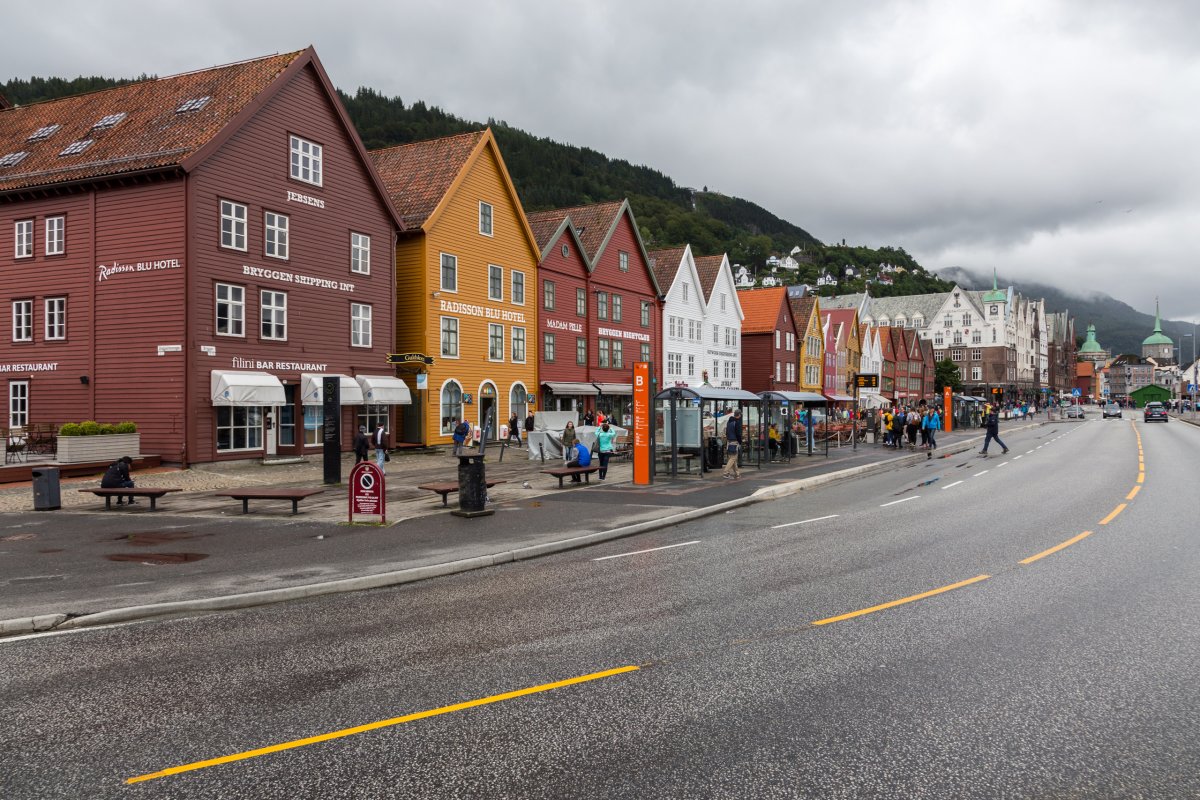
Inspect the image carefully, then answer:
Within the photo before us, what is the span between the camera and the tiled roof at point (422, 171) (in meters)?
34.3

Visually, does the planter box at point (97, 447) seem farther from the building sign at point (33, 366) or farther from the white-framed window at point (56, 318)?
the white-framed window at point (56, 318)

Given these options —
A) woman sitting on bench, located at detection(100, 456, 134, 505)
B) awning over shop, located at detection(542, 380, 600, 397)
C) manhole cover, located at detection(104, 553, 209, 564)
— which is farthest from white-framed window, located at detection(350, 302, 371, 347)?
manhole cover, located at detection(104, 553, 209, 564)

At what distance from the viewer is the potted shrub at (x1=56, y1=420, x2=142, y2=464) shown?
21.9m

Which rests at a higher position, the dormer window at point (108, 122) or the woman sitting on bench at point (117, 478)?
the dormer window at point (108, 122)

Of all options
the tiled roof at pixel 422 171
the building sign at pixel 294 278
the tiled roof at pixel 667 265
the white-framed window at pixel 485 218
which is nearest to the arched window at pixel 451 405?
the building sign at pixel 294 278

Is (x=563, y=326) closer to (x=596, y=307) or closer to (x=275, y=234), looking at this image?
(x=596, y=307)

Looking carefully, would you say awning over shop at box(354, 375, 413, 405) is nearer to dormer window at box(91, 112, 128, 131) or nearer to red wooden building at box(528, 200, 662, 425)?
red wooden building at box(528, 200, 662, 425)

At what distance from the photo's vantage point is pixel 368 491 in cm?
1405

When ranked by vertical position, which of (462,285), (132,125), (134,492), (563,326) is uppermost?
(132,125)

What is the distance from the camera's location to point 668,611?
7.89m

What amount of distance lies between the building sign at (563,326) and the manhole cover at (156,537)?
2926cm

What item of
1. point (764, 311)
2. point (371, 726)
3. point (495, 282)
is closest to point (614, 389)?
point (495, 282)

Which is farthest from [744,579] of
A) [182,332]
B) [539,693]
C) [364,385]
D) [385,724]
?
[364,385]

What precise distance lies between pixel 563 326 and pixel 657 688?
37930 millimetres
